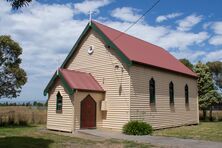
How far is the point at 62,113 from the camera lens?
22.7m

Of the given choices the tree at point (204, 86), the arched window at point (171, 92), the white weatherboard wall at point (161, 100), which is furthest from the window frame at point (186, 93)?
the tree at point (204, 86)

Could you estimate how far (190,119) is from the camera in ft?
102

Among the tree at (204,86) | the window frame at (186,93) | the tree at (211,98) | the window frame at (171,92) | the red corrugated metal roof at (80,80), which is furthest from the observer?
the tree at (204,86)

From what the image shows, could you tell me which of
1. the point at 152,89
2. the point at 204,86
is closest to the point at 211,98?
the point at 204,86

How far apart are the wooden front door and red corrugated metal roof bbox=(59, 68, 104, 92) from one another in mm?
837

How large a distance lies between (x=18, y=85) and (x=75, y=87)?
9395mm

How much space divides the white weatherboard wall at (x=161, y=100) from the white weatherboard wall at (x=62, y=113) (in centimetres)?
418

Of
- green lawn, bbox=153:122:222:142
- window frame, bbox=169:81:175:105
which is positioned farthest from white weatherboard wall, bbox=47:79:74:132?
window frame, bbox=169:81:175:105

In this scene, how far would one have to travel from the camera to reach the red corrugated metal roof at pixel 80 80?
21.9 meters

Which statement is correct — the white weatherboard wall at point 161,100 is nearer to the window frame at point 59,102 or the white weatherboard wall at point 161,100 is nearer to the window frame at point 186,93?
the window frame at point 186,93

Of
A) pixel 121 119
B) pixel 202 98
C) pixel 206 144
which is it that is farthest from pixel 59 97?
pixel 202 98

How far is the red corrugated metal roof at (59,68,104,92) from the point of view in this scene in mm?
21922

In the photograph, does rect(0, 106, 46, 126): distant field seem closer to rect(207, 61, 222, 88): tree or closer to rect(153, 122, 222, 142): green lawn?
rect(153, 122, 222, 142): green lawn

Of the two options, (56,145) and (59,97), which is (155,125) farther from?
(56,145)
